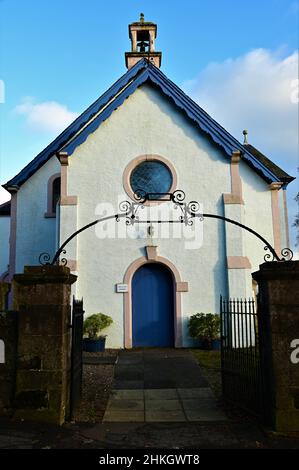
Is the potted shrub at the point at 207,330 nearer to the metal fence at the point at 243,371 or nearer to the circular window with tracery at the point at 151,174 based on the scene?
the circular window with tracery at the point at 151,174

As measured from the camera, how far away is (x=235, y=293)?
42.4 ft

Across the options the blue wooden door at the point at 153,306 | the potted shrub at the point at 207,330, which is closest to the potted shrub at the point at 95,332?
the blue wooden door at the point at 153,306

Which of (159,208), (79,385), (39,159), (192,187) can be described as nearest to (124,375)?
(79,385)

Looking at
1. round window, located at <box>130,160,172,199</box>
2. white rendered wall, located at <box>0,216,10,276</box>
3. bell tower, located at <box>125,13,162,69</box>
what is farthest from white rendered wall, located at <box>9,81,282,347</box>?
white rendered wall, located at <box>0,216,10,276</box>

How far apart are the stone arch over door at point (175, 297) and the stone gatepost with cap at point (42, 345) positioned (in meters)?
6.45

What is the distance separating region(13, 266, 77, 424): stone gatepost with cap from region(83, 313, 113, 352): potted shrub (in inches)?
236

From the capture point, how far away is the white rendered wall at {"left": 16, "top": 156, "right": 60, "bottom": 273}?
15742 millimetres

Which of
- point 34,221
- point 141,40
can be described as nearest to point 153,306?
point 34,221

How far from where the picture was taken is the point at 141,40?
63.2 ft

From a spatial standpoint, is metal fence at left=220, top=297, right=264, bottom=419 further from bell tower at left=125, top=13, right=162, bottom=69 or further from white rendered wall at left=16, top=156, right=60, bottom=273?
bell tower at left=125, top=13, right=162, bottom=69

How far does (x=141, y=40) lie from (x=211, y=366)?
1527cm

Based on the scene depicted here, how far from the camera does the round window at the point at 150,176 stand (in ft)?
45.6

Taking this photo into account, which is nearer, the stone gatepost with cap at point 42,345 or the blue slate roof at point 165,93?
the stone gatepost with cap at point 42,345

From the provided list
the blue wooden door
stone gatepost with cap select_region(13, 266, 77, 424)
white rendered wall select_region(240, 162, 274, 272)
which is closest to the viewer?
stone gatepost with cap select_region(13, 266, 77, 424)
